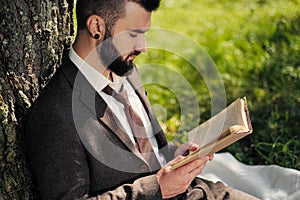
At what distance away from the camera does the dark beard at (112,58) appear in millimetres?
2582

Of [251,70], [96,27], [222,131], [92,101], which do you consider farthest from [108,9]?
[251,70]

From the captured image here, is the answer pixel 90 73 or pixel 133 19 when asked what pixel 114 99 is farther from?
pixel 133 19

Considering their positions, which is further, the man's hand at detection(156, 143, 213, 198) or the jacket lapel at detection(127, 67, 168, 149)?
the jacket lapel at detection(127, 67, 168, 149)

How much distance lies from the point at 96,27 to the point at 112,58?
6.2 inches

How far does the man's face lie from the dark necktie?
0.58 feet

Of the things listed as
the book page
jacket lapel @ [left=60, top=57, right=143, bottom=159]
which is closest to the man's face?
jacket lapel @ [left=60, top=57, right=143, bottom=159]

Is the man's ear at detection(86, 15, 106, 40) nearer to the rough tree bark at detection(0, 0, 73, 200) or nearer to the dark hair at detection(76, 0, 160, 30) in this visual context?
the dark hair at detection(76, 0, 160, 30)

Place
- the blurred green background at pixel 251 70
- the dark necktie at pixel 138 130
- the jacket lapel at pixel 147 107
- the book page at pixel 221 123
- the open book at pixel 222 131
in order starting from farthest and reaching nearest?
the blurred green background at pixel 251 70, the jacket lapel at pixel 147 107, the dark necktie at pixel 138 130, the book page at pixel 221 123, the open book at pixel 222 131

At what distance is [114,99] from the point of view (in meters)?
2.76

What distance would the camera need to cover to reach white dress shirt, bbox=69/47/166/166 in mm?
2605

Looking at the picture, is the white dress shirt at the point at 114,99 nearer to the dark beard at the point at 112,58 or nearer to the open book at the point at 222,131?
the dark beard at the point at 112,58

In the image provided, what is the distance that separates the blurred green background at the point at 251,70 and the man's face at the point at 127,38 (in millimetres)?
1635

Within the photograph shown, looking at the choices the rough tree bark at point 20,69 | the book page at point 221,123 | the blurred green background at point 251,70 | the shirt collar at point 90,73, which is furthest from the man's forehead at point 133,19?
the blurred green background at point 251,70

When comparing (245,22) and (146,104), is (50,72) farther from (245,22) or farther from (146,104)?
(245,22)
